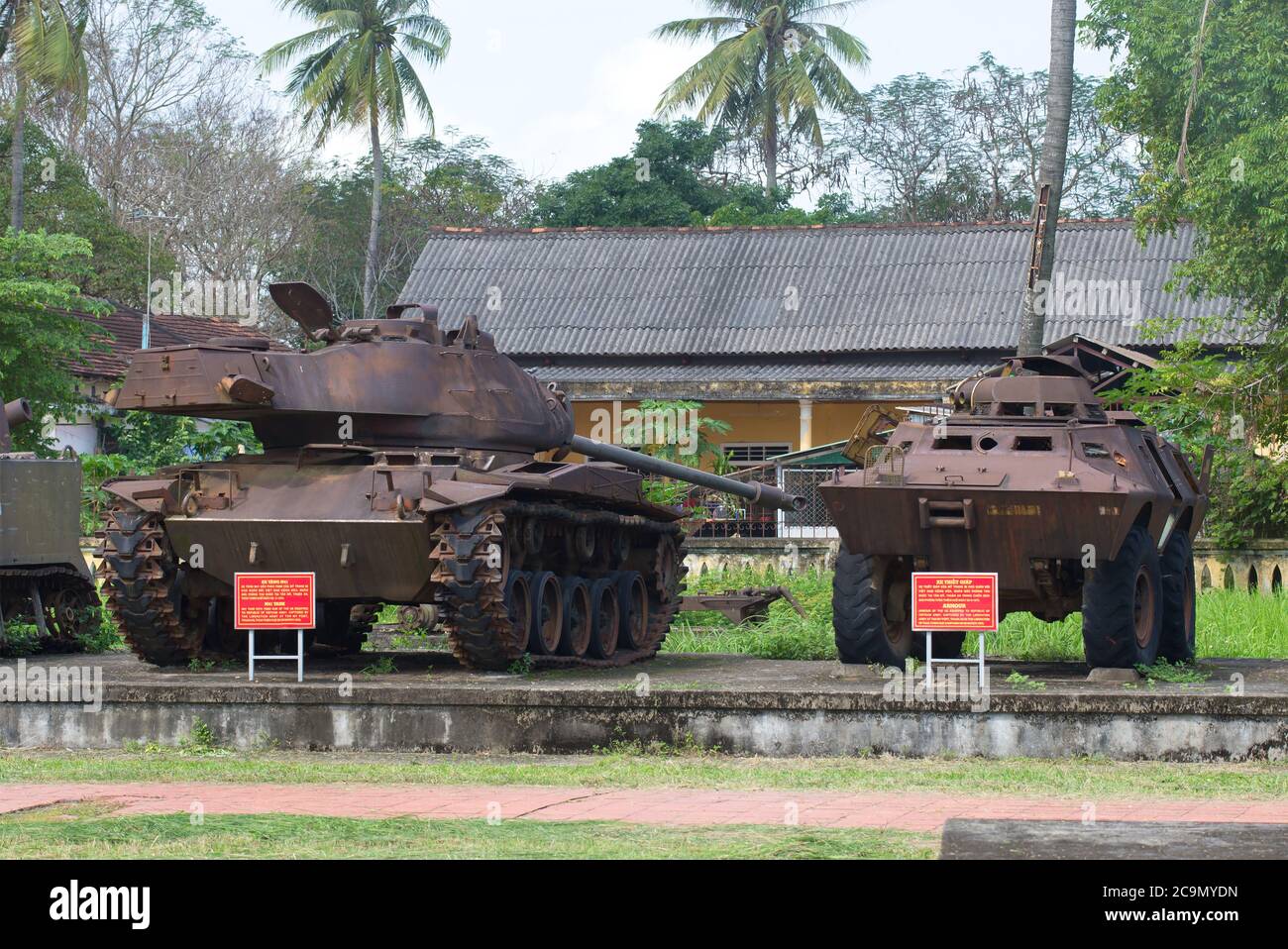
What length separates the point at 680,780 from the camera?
10.4 m

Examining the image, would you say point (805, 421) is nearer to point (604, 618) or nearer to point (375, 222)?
point (375, 222)

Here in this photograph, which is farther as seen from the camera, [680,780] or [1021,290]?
[1021,290]

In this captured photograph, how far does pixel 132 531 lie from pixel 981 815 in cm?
732

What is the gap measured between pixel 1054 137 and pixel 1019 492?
296 inches

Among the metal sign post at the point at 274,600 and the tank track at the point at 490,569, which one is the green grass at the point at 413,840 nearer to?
the metal sign post at the point at 274,600

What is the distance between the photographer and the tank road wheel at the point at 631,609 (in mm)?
16172

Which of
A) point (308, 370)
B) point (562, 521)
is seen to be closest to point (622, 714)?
point (562, 521)

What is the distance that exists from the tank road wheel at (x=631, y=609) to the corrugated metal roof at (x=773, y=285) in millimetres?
17107

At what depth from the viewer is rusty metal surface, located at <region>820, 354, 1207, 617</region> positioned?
12328 mm

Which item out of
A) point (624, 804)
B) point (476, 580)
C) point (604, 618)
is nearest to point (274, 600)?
point (476, 580)

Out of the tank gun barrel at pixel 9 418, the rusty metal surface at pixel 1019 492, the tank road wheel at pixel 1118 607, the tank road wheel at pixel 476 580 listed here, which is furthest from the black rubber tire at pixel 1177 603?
the tank gun barrel at pixel 9 418

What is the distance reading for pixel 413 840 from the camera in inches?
311
